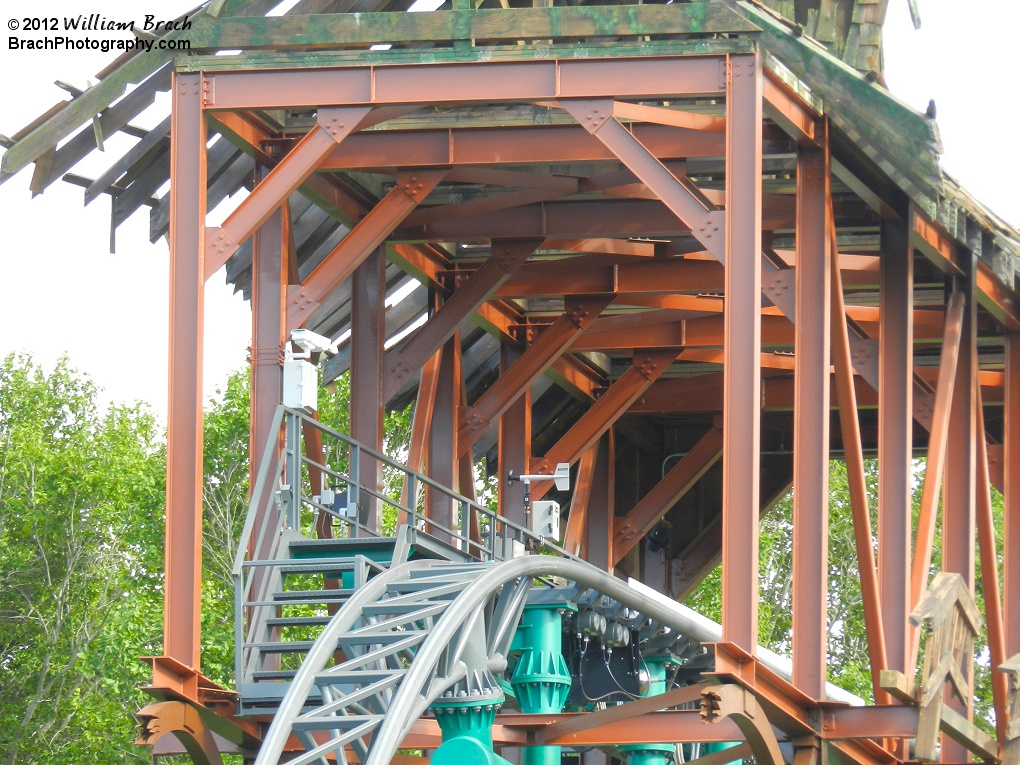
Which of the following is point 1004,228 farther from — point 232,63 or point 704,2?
point 232,63

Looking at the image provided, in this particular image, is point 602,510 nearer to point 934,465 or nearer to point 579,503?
point 579,503

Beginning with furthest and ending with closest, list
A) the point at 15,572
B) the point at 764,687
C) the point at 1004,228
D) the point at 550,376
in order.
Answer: the point at 15,572 < the point at 550,376 < the point at 1004,228 < the point at 764,687

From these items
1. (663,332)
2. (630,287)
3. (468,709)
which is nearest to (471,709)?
(468,709)

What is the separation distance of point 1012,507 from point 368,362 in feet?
25.5

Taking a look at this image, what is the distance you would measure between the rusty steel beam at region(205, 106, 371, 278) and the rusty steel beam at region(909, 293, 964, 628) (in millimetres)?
6268

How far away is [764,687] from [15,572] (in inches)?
1374

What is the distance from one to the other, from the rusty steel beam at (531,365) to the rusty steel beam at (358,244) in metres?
4.41

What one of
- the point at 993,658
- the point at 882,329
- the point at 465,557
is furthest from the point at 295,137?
the point at 993,658

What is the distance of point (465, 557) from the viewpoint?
19.2m

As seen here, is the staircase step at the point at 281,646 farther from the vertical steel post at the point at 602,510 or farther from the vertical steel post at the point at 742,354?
the vertical steel post at the point at 602,510

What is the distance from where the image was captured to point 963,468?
21609 mm

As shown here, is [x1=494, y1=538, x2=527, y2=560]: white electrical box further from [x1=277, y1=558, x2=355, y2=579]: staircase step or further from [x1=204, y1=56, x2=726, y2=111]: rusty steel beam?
[x1=204, y1=56, x2=726, y2=111]: rusty steel beam

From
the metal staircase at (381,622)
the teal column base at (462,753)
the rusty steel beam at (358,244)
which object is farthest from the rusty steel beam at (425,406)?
the teal column base at (462,753)

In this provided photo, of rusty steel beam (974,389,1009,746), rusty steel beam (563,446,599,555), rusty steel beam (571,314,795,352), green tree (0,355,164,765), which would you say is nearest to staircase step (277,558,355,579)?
rusty steel beam (974,389,1009,746)
